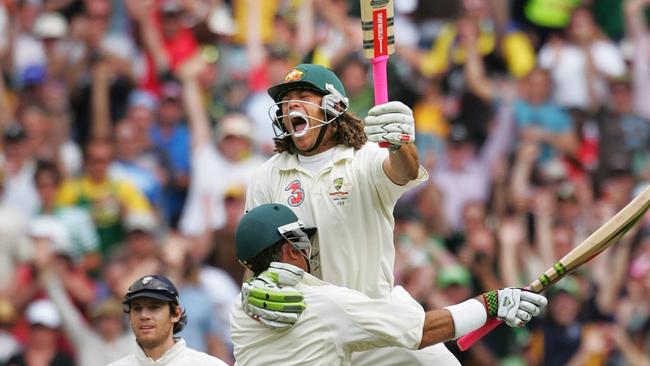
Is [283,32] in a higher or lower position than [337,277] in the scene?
higher

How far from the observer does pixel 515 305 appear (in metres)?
9.30

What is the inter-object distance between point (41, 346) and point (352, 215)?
5.22 metres

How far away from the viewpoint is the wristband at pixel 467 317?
Result: 366 inches

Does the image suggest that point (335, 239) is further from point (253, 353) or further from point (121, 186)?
point (121, 186)

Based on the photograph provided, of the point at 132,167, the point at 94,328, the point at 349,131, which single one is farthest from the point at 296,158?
the point at 132,167

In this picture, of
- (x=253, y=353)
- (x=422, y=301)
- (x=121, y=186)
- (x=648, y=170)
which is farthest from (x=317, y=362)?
(x=648, y=170)

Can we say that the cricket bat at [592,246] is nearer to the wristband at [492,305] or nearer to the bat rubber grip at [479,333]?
the bat rubber grip at [479,333]

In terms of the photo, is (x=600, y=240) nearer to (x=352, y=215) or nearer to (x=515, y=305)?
(x=515, y=305)

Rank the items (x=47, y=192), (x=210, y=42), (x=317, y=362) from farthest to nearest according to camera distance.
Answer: (x=210, y=42), (x=47, y=192), (x=317, y=362)

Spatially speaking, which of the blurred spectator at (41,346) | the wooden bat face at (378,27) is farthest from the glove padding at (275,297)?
the blurred spectator at (41,346)

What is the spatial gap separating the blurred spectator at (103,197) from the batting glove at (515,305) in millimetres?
6457

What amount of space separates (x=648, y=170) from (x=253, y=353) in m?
7.95

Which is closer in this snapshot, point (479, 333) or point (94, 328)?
point (479, 333)

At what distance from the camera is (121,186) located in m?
15.7
